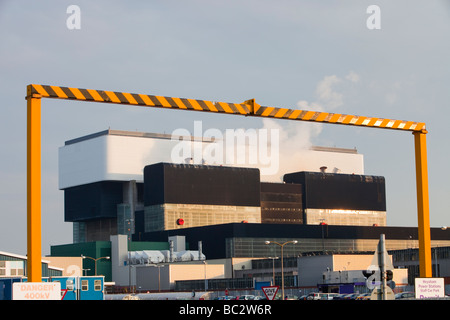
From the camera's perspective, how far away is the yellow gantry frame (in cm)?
2997

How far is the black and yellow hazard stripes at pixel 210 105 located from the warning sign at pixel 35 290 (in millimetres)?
9750

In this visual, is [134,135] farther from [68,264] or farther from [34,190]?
[34,190]

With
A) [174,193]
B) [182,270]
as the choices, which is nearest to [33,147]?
[182,270]

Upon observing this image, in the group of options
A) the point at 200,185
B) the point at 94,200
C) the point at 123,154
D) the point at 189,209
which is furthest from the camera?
the point at 94,200

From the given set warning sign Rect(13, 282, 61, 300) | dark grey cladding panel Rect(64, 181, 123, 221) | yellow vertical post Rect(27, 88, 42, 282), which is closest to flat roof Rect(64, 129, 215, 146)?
dark grey cladding panel Rect(64, 181, 123, 221)

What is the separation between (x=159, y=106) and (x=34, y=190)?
26.8 feet

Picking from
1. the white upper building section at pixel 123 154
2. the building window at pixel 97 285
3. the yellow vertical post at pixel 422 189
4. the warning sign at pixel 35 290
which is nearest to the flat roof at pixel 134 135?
the white upper building section at pixel 123 154

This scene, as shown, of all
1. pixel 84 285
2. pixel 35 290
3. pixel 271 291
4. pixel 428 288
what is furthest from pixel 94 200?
pixel 35 290

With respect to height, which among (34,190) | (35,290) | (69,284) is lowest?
(69,284)

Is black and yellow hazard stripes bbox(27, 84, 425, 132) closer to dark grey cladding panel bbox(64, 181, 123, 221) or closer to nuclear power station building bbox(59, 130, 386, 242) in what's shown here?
nuclear power station building bbox(59, 130, 386, 242)

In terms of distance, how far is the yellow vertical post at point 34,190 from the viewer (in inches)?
1166

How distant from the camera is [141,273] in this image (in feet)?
484

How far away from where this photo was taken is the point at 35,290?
2541 centimetres
